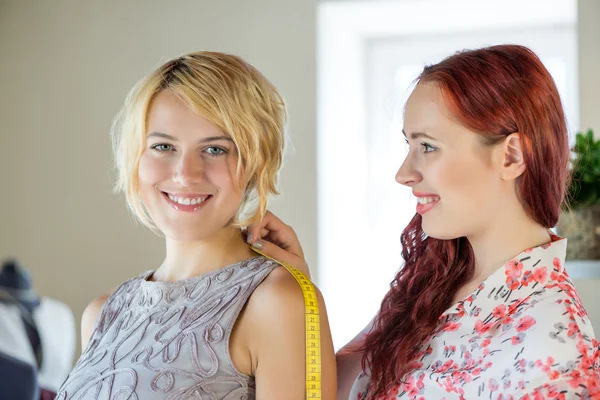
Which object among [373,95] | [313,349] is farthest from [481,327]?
[373,95]

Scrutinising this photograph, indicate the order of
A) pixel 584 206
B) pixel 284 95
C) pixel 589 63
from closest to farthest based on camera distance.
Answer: pixel 584 206
pixel 589 63
pixel 284 95

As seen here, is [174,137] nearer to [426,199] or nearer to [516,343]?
[426,199]

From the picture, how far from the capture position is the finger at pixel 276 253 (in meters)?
1.63

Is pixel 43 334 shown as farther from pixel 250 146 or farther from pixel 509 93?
pixel 509 93

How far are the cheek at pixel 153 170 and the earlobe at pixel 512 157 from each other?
24.2 inches


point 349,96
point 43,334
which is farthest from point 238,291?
point 349,96

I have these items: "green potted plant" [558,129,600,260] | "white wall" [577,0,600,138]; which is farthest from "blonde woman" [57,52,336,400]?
"white wall" [577,0,600,138]

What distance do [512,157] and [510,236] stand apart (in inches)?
6.0

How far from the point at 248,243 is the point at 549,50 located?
2487 mm

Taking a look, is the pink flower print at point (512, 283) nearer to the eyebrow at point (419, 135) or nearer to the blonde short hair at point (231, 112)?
the eyebrow at point (419, 135)

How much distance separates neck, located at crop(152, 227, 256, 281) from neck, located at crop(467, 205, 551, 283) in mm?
472

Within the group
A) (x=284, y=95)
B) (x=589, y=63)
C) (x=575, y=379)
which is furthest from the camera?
(x=284, y=95)

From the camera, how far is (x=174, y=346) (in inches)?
57.5

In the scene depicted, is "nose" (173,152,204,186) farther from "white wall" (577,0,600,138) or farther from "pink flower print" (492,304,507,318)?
"white wall" (577,0,600,138)
